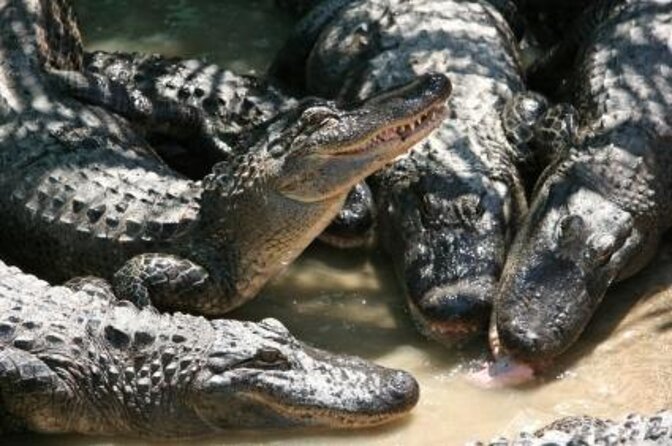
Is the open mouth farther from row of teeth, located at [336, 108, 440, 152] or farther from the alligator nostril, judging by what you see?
the alligator nostril

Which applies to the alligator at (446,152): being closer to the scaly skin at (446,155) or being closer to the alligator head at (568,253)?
the scaly skin at (446,155)

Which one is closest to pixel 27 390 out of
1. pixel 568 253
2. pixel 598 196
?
pixel 568 253

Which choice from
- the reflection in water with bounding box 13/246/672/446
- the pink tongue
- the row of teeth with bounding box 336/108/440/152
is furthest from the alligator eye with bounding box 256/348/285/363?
the row of teeth with bounding box 336/108/440/152

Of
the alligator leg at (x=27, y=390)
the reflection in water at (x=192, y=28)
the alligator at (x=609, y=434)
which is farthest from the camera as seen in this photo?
the reflection in water at (x=192, y=28)

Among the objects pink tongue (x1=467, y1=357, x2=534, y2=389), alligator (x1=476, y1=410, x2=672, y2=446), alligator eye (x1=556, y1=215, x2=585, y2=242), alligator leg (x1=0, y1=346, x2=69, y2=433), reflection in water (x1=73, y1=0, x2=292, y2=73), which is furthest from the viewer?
reflection in water (x1=73, y1=0, x2=292, y2=73)

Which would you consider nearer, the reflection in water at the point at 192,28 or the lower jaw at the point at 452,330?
the lower jaw at the point at 452,330

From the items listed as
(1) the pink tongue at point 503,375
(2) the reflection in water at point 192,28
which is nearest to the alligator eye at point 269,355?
(1) the pink tongue at point 503,375

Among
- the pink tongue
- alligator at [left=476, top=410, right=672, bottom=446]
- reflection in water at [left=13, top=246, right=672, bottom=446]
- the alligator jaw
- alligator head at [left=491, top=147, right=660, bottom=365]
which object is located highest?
the alligator jaw

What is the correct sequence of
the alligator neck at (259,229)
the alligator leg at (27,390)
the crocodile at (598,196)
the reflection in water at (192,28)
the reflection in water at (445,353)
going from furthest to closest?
1. the reflection in water at (192,28)
2. the alligator neck at (259,229)
3. the crocodile at (598,196)
4. the reflection in water at (445,353)
5. the alligator leg at (27,390)
